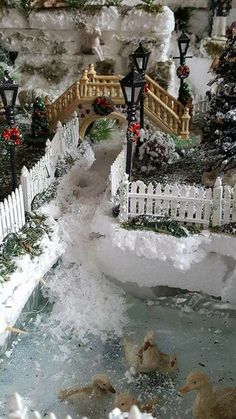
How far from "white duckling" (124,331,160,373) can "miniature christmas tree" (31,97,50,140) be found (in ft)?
24.9

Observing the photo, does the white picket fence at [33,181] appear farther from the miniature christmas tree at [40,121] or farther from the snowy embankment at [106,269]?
the miniature christmas tree at [40,121]

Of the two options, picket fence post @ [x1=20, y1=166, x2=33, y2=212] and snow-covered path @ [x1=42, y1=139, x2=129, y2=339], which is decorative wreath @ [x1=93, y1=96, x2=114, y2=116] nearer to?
snow-covered path @ [x1=42, y1=139, x2=129, y2=339]

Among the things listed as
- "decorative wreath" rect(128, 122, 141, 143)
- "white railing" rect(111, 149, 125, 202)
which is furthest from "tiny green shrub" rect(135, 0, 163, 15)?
"decorative wreath" rect(128, 122, 141, 143)

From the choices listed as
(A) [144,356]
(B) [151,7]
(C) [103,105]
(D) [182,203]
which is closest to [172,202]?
(D) [182,203]

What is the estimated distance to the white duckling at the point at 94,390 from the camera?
7.81 metres

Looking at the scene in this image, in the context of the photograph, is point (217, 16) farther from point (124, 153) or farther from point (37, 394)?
point (37, 394)

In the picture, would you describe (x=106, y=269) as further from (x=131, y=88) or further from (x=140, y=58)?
(x=140, y=58)

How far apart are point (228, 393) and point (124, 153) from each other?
6.60 metres

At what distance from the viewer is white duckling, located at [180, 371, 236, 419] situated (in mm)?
7255

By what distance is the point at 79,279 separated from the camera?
10422mm

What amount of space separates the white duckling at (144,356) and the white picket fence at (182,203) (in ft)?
8.86

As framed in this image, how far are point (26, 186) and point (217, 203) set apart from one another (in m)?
4.02

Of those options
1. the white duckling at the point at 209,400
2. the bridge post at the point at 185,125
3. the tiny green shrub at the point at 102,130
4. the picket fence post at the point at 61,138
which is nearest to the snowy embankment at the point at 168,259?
the white duckling at the point at 209,400

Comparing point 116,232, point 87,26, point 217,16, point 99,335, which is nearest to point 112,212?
point 116,232
